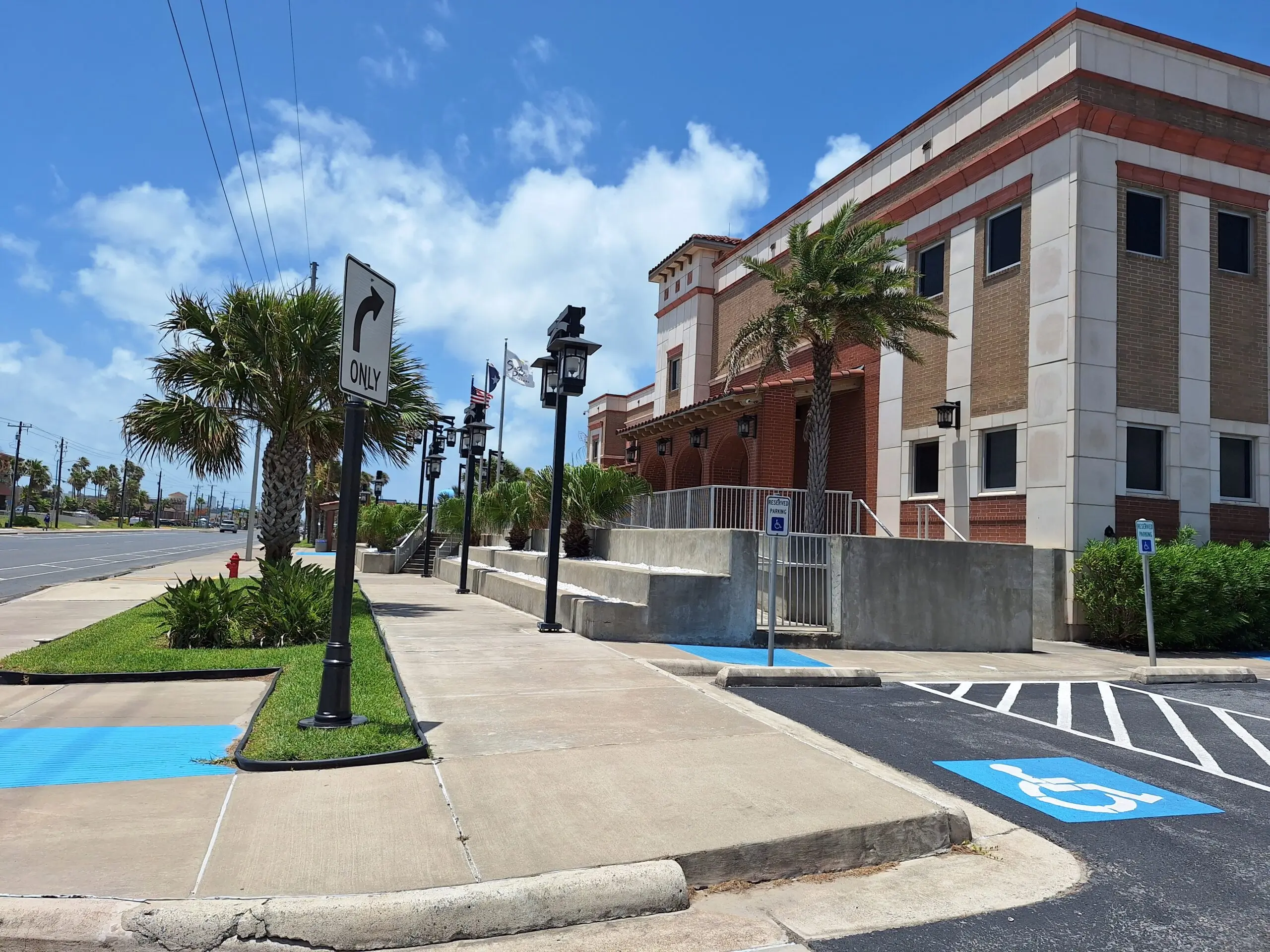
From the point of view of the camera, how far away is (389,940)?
12.4 feet

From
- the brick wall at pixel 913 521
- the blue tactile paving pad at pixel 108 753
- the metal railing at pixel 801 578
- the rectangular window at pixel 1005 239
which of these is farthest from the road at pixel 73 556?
the rectangular window at pixel 1005 239

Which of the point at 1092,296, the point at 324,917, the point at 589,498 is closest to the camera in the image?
the point at 324,917

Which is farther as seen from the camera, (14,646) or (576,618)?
(576,618)

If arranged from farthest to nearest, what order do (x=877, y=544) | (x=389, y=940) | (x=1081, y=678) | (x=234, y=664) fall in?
(x=877, y=544), (x=1081, y=678), (x=234, y=664), (x=389, y=940)

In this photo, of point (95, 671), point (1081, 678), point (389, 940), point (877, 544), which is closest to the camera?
point (389, 940)

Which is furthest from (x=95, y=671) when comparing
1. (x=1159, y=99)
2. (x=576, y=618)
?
(x=1159, y=99)

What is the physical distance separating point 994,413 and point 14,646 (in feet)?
57.3

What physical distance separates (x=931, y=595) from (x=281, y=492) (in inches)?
442

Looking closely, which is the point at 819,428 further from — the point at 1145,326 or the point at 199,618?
the point at 199,618

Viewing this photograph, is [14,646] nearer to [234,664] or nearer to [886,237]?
[234,664]

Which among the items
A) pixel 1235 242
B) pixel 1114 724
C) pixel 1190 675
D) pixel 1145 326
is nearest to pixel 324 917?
pixel 1114 724

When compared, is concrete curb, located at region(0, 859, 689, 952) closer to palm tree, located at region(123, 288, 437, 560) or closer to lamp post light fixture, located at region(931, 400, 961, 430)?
palm tree, located at region(123, 288, 437, 560)

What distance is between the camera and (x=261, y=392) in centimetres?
1419

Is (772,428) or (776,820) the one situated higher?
(772,428)
